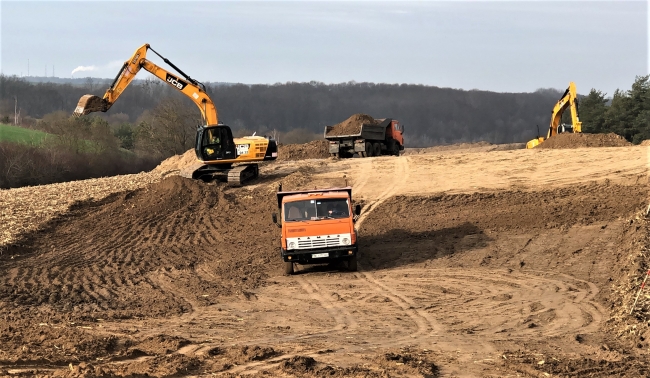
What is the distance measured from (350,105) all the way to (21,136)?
269ft

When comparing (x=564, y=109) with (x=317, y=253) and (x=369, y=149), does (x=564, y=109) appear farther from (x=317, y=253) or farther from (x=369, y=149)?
(x=317, y=253)

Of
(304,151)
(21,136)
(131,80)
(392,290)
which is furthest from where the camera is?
(21,136)

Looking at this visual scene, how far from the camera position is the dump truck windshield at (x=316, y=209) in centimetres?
1964

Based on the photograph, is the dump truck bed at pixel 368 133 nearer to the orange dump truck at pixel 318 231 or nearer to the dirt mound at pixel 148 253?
the dirt mound at pixel 148 253

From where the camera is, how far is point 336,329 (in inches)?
531

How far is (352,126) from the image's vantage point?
43.3 metres

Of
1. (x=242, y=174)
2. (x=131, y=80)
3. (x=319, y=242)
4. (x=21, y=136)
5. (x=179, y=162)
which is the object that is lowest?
(x=319, y=242)

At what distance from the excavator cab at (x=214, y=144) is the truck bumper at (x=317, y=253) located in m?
12.8

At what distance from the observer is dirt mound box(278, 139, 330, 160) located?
4397cm

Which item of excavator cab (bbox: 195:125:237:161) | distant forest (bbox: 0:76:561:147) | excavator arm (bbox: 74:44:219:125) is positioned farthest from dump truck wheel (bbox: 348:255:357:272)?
distant forest (bbox: 0:76:561:147)

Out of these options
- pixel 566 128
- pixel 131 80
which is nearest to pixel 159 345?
pixel 131 80

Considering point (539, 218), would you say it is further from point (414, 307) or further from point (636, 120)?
point (636, 120)

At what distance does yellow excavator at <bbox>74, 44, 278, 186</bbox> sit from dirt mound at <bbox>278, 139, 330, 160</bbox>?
1066 centimetres

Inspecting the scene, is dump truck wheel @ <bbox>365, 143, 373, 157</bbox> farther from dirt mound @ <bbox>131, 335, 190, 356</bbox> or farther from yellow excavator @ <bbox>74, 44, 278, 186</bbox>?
dirt mound @ <bbox>131, 335, 190, 356</bbox>
